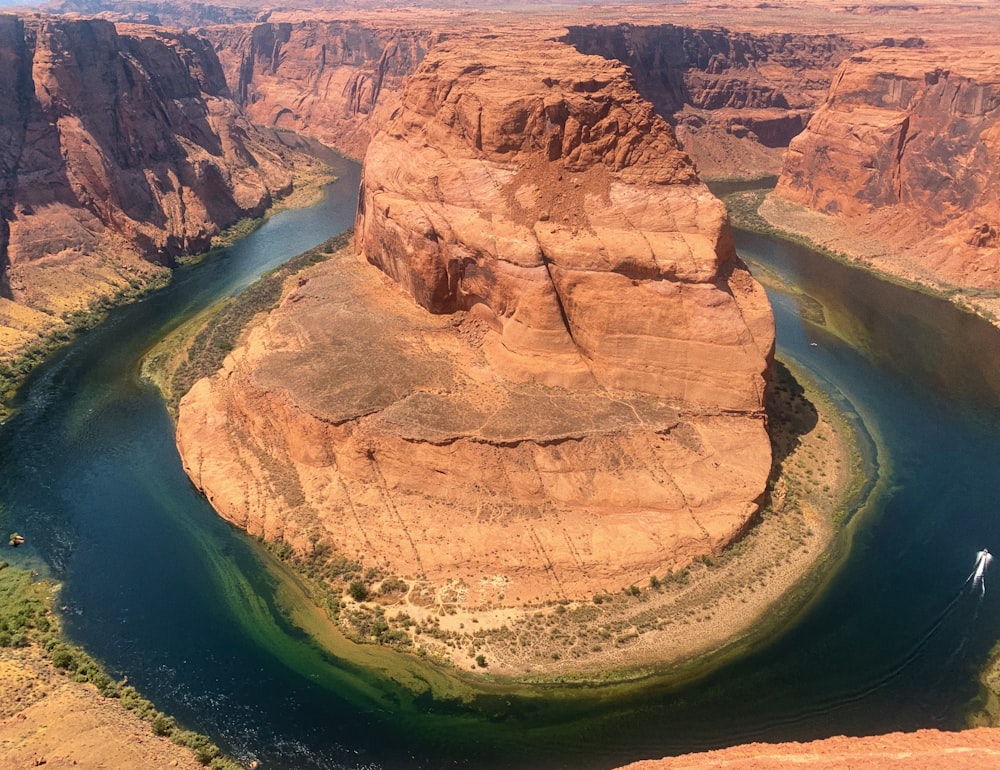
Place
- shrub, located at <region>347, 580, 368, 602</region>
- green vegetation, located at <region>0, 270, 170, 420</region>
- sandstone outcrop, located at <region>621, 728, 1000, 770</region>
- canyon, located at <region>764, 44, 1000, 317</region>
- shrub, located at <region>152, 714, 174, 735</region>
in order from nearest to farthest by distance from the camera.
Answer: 1. sandstone outcrop, located at <region>621, 728, 1000, 770</region>
2. shrub, located at <region>152, 714, 174, 735</region>
3. shrub, located at <region>347, 580, 368, 602</region>
4. green vegetation, located at <region>0, 270, 170, 420</region>
5. canyon, located at <region>764, 44, 1000, 317</region>

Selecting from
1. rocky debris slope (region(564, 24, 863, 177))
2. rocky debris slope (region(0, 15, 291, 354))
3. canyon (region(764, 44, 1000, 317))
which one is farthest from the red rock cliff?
rocky debris slope (region(564, 24, 863, 177))

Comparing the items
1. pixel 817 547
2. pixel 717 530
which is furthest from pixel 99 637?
pixel 817 547

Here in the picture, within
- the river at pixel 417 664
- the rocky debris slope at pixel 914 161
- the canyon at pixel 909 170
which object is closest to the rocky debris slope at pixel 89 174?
the river at pixel 417 664

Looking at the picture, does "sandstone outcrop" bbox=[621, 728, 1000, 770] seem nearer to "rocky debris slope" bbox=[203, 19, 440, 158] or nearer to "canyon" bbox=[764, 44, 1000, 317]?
"canyon" bbox=[764, 44, 1000, 317]

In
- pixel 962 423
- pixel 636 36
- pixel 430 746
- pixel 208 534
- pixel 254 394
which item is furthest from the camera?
pixel 636 36

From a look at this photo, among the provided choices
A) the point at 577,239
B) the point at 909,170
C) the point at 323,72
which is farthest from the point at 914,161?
the point at 323,72

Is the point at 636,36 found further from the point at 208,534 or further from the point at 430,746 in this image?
the point at 430,746

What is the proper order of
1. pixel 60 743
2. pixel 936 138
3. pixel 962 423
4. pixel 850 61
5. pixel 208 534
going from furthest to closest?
pixel 850 61, pixel 936 138, pixel 962 423, pixel 208 534, pixel 60 743
